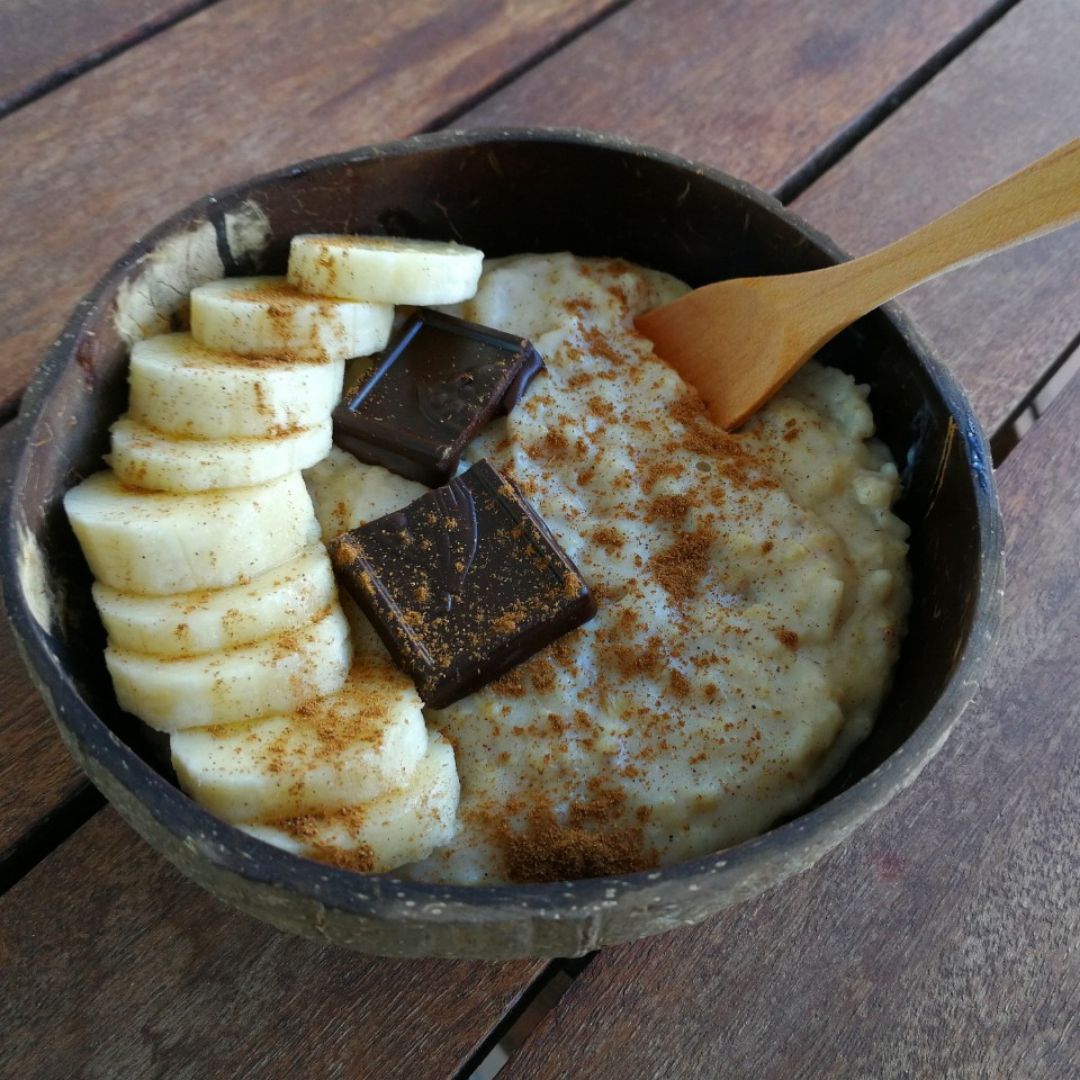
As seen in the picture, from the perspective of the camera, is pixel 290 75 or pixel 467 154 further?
Answer: pixel 290 75

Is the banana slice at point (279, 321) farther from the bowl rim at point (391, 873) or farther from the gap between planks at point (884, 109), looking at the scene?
the gap between planks at point (884, 109)

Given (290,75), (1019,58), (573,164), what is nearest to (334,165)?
(573,164)

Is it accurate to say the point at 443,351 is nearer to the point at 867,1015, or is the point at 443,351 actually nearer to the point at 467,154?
the point at 467,154

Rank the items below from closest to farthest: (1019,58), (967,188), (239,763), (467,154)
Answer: (239,763) < (467,154) < (967,188) < (1019,58)

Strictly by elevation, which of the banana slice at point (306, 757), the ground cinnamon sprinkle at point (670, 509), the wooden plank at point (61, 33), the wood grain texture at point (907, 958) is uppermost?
the wooden plank at point (61, 33)

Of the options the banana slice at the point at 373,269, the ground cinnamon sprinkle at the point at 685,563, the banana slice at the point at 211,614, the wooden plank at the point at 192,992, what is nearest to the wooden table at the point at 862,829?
the wooden plank at the point at 192,992

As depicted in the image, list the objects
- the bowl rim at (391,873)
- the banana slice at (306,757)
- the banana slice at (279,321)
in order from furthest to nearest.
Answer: the banana slice at (279,321)
the banana slice at (306,757)
the bowl rim at (391,873)

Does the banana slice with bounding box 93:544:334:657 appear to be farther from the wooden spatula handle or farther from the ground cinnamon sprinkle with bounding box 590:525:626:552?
the wooden spatula handle
